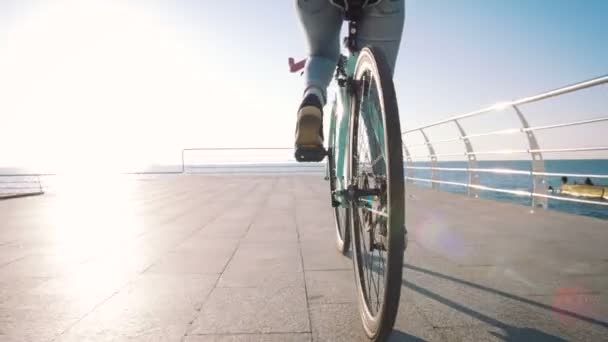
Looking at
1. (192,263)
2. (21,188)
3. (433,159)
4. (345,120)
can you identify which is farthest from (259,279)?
(21,188)

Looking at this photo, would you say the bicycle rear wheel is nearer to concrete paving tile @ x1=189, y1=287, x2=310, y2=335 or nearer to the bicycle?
the bicycle

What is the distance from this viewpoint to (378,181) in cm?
149

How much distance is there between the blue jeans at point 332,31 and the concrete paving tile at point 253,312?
3.22 feet

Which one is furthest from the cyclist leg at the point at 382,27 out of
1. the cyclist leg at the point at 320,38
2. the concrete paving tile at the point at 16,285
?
the concrete paving tile at the point at 16,285

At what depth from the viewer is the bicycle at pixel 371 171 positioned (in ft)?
3.35

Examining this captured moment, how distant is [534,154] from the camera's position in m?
4.48

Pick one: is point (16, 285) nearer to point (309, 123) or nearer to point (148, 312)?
point (148, 312)

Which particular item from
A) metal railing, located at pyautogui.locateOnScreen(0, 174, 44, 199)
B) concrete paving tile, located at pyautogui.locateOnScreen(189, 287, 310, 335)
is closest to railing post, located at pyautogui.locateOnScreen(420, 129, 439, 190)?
concrete paving tile, located at pyautogui.locateOnScreen(189, 287, 310, 335)

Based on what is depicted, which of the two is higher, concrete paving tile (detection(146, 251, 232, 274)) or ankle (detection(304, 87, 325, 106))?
ankle (detection(304, 87, 325, 106))

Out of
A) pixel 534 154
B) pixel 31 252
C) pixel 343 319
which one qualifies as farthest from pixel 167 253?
pixel 534 154

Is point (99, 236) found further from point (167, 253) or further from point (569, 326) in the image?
point (569, 326)

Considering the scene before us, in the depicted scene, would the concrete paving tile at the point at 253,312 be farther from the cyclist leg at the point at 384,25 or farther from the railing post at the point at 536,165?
the railing post at the point at 536,165

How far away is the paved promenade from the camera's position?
1.33 m

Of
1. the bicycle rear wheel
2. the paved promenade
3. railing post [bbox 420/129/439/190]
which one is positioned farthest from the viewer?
railing post [bbox 420/129/439/190]
